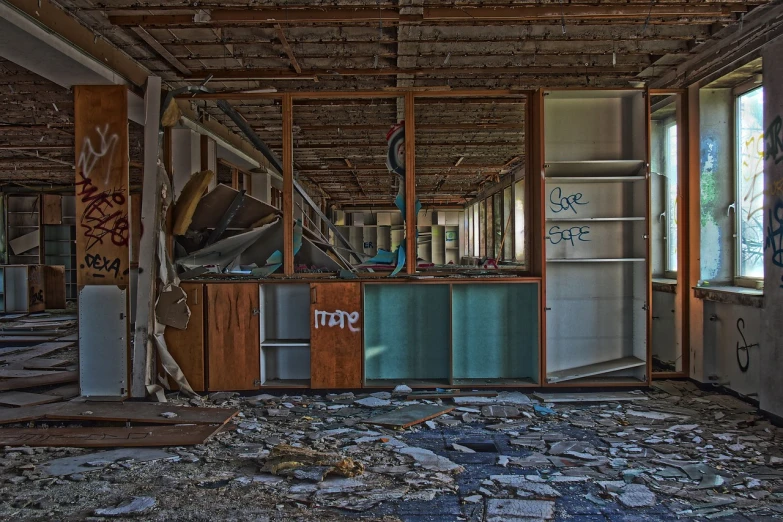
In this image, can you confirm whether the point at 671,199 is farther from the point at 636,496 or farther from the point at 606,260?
the point at 636,496

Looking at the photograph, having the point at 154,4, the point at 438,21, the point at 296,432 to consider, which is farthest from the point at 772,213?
the point at 154,4

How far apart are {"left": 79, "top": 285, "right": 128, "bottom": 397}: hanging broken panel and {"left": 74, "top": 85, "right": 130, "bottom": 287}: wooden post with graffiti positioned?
156 mm

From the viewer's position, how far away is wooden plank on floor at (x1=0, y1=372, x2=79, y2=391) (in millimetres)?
5828

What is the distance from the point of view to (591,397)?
5.35m

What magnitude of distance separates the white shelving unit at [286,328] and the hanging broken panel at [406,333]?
65 centimetres

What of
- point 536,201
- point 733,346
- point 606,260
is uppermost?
point 536,201

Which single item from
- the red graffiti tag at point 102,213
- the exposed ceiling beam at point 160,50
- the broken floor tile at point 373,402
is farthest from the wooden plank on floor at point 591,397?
the exposed ceiling beam at point 160,50

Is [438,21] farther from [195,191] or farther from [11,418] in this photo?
[11,418]

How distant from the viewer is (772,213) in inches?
178

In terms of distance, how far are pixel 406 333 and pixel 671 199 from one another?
3651 mm

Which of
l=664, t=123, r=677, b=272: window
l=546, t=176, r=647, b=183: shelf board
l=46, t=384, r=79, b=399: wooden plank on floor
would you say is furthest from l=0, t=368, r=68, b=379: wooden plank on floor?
l=664, t=123, r=677, b=272: window

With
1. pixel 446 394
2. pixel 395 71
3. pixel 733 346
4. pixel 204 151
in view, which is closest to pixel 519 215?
pixel 395 71

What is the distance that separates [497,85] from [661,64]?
1852 mm

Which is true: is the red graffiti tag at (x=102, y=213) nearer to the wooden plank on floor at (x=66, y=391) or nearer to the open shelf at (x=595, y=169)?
the wooden plank on floor at (x=66, y=391)
